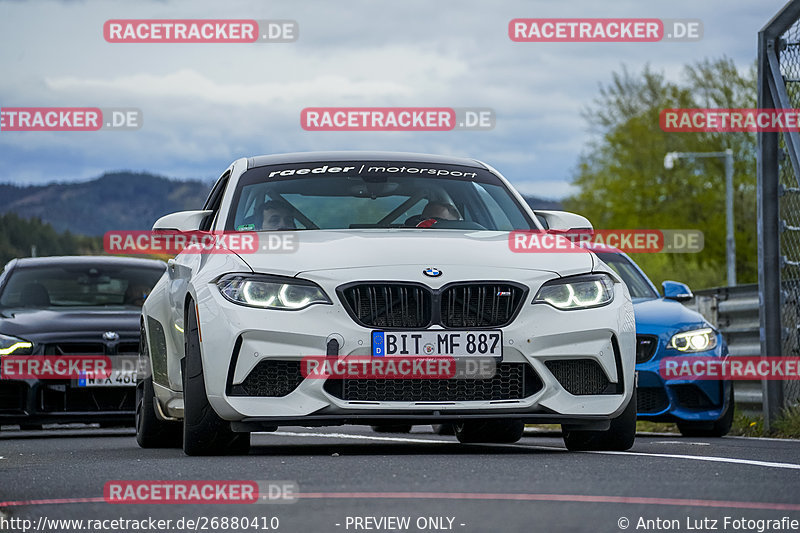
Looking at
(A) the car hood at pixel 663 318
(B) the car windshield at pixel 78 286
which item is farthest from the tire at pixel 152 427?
(B) the car windshield at pixel 78 286

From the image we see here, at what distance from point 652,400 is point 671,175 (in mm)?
43414

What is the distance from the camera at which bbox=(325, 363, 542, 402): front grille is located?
761cm

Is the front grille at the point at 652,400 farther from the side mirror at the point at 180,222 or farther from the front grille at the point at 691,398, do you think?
the side mirror at the point at 180,222

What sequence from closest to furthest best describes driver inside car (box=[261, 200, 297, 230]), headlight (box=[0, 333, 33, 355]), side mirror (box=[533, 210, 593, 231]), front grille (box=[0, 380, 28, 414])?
1. driver inside car (box=[261, 200, 297, 230])
2. side mirror (box=[533, 210, 593, 231])
3. front grille (box=[0, 380, 28, 414])
4. headlight (box=[0, 333, 33, 355])

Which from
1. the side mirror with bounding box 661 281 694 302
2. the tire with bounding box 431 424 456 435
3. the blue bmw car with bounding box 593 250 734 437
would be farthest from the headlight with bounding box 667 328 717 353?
the tire with bounding box 431 424 456 435

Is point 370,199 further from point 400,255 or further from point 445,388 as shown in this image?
point 445,388

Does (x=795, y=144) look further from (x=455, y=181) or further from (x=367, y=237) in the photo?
(x=367, y=237)

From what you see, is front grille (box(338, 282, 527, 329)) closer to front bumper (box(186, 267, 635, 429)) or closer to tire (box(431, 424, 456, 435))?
front bumper (box(186, 267, 635, 429))

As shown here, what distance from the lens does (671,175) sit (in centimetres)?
5431

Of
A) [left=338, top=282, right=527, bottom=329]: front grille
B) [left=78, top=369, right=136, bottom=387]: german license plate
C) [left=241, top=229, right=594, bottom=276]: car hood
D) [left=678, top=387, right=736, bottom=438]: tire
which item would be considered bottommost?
A: [left=678, top=387, right=736, bottom=438]: tire

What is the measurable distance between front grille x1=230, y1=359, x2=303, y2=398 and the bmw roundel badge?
2.55 ft

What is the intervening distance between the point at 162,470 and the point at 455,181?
3267 millimetres

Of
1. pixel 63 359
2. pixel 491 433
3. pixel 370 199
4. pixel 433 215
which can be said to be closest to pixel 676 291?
pixel 491 433

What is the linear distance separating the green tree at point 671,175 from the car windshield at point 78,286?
3910 centimetres
